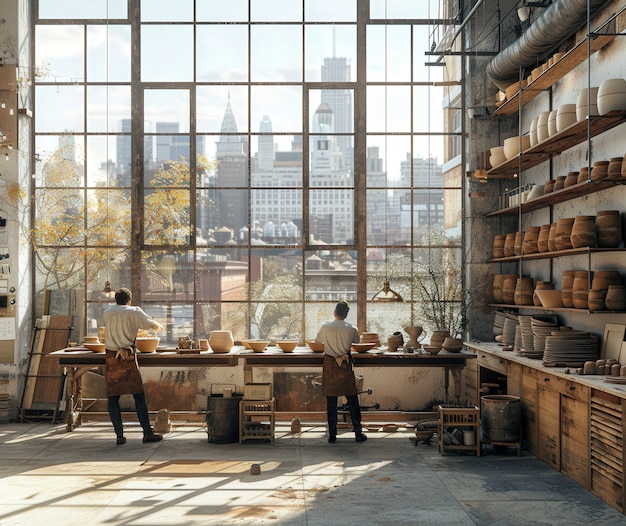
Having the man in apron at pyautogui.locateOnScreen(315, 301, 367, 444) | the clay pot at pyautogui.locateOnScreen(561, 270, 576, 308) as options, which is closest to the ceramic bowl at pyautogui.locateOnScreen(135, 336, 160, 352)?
the man in apron at pyautogui.locateOnScreen(315, 301, 367, 444)

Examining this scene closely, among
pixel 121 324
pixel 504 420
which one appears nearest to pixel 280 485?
pixel 504 420

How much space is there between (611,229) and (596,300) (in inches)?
24.5

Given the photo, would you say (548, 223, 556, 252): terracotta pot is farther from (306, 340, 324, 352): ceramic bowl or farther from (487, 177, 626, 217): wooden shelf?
(306, 340, 324, 352): ceramic bowl

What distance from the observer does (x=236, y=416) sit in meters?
8.07

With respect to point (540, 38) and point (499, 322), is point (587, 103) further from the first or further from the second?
point (499, 322)

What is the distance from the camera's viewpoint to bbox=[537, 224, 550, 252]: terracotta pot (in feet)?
24.9

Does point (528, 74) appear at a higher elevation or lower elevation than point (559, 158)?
higher

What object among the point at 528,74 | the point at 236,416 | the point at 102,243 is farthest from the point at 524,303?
the point at 102,243

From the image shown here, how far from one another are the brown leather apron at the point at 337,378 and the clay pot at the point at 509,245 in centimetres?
230

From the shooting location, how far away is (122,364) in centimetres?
805

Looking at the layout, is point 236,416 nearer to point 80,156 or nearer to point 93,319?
point 93,319

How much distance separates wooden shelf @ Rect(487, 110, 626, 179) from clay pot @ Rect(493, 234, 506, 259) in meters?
0.78

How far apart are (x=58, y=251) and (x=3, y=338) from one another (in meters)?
1.25

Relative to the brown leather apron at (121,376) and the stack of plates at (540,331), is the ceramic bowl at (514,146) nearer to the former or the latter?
the stack of plates at (540,331)
